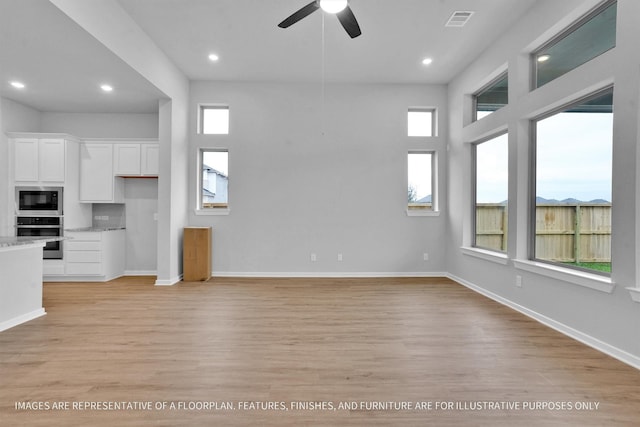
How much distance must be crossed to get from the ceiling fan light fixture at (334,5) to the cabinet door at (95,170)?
15.5ft

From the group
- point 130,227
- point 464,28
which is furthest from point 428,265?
point 130,227

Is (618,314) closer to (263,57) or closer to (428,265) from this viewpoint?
(428,265)

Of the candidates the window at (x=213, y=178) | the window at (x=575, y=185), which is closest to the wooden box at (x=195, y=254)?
the window at (x=213, y=178)

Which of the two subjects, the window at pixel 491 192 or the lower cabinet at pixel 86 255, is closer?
the window at pixel 491 192

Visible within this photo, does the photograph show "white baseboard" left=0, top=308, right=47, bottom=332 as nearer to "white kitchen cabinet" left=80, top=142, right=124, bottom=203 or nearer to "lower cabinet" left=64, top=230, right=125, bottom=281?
"lower cabinet" left=64, top=230, right=125, bottom=281

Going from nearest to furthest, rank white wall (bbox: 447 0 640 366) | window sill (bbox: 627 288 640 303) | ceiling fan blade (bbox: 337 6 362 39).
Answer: window sill (bbox: 627 288 640 303) < white wall (bbox: 447 0 640 366) < ceiling fan blade (bbox: 337 6 362 39)

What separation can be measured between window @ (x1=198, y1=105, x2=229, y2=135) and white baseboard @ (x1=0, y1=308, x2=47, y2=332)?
3619 mm

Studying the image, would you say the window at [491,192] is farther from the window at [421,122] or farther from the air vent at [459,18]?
the air vent at [459,18]

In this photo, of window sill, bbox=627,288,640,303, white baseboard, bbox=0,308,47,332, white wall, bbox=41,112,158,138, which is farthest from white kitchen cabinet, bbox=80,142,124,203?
window sill, bbox=627,288,640,303

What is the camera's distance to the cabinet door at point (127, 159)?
18.7ft

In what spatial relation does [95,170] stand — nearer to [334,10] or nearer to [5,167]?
[5,167]

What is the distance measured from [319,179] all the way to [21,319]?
14.3ft

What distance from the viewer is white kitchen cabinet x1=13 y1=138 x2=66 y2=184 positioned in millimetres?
5332

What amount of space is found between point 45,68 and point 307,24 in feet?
11.0
